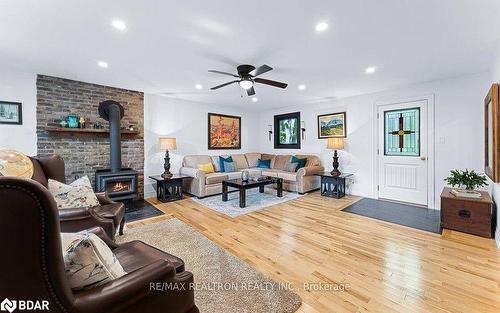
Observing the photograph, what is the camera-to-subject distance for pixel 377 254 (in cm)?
243

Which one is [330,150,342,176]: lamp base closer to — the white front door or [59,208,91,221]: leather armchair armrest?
the white front door

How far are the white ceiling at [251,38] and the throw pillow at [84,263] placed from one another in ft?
6.18

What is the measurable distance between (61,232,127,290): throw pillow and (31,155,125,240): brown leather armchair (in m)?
1.43

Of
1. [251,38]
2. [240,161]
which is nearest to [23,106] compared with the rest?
[251,38]

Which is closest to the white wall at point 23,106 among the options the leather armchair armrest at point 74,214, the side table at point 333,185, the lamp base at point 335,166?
the leather armchair armrest at point 74,214

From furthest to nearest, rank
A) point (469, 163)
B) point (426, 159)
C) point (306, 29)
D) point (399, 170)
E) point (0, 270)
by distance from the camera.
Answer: point (399, 170)
point (426, 159)
point (469, 163)
point (306, 29)
point (0, 270)

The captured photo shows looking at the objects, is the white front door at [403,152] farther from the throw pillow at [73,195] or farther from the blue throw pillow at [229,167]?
the throw pillow at [73,195]

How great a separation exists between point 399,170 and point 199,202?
13.2ft

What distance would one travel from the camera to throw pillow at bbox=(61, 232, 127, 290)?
3.02 ft

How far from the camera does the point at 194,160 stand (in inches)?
221

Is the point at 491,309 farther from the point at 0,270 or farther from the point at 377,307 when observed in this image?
the point at 0,270

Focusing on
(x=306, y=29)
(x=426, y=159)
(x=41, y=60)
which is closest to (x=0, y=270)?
(x=306, y=29)

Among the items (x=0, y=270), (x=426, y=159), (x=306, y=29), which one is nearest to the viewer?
(x=0, y=270)

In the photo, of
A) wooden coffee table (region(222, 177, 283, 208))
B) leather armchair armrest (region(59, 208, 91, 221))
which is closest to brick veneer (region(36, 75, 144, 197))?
wooden coffee table (region(222, 177, 283, 208))
